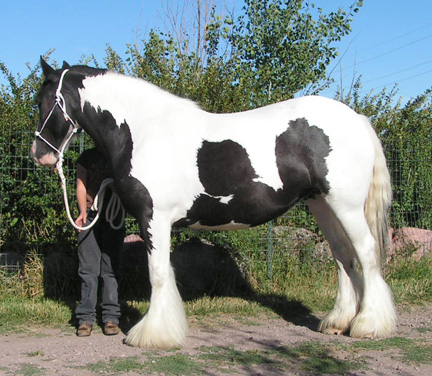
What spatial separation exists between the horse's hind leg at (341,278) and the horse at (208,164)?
0.10ft

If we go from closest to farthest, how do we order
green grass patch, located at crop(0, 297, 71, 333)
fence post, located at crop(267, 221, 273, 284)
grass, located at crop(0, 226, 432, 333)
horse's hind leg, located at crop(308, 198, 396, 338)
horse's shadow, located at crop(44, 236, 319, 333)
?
horse's hind leg, located at crop(308, 198, 396, 338) < green grass patch, located at crop(0, 297, 71, 333) < grass, located at crop(0, 226, 432, 333) < horse's shadow, located at crop(44, 236, 319, 333) < fence post, located at crop(267, 221, 273, 284)

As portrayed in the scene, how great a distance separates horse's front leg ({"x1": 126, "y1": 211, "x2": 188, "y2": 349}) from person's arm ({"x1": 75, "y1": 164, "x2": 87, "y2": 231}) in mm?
803

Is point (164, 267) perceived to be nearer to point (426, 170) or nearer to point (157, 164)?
point (157, 164)

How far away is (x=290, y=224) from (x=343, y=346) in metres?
2.84

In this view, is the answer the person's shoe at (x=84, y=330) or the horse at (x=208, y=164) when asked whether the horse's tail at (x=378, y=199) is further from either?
the person's shoe at (x=84, y=330)

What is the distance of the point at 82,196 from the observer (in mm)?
4441

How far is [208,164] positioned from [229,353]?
1541 mm

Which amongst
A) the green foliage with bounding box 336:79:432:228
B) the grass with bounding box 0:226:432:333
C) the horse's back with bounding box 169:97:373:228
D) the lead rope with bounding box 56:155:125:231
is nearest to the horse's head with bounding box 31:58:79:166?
the lead rope with bounding box 56:155:125:231

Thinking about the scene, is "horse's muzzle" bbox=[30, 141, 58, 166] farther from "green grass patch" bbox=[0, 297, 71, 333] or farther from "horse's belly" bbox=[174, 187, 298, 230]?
"green grass patch" bbox=[0, 297, 71, 333]

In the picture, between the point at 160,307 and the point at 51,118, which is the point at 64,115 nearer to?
the point at 51,118

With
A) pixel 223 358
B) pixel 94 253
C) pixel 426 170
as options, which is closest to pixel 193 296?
pixel 94 253

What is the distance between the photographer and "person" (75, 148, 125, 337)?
4.48m

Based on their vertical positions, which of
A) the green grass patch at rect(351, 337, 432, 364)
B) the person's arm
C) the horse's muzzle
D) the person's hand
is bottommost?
the green grass patch at rect(351, 337, 432, 364)

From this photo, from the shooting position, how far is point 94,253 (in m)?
4.50
